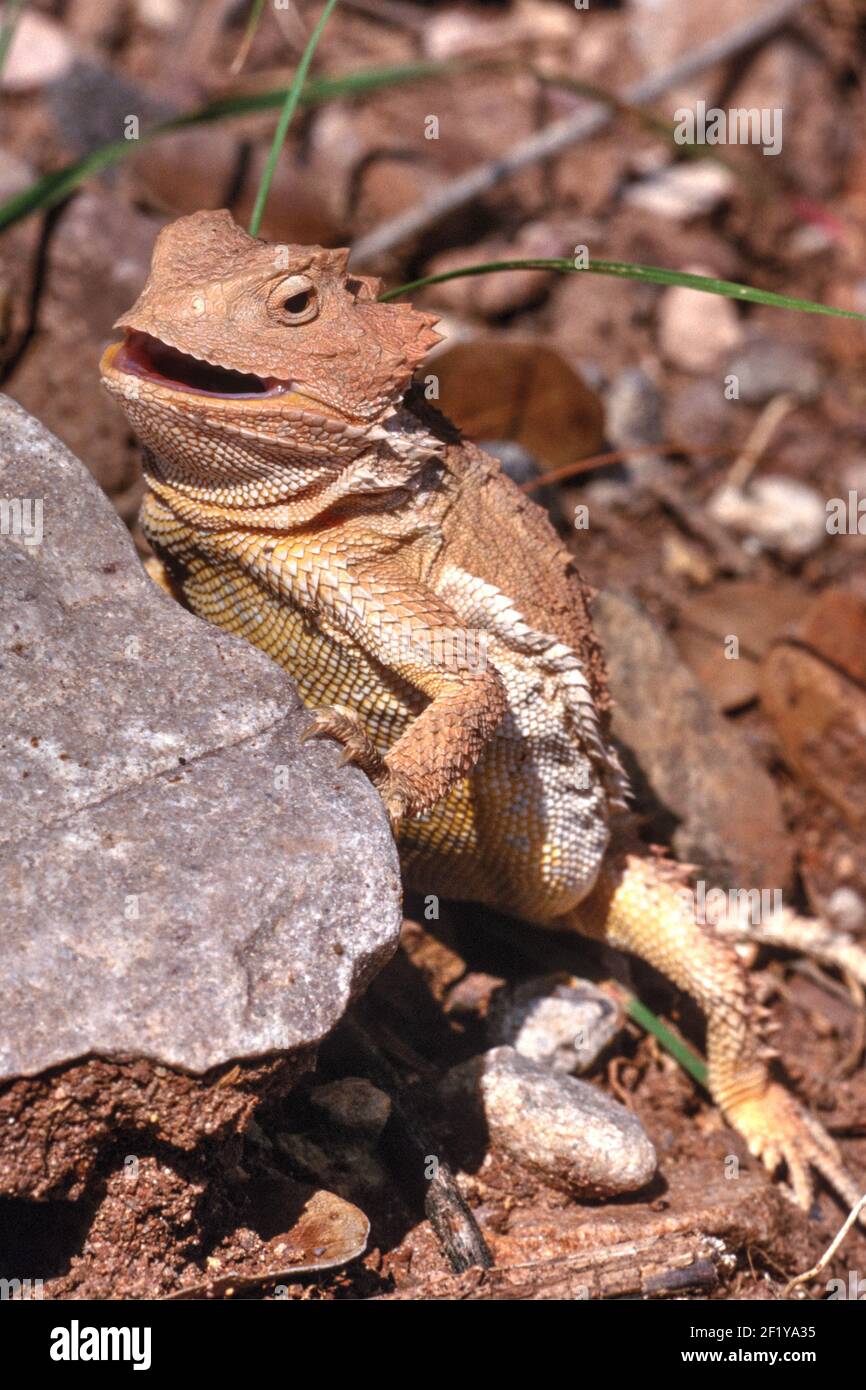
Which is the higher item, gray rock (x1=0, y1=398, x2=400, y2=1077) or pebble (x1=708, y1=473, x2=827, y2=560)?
gray rock (x1=0, y1=398, x2=400, y2=1077)

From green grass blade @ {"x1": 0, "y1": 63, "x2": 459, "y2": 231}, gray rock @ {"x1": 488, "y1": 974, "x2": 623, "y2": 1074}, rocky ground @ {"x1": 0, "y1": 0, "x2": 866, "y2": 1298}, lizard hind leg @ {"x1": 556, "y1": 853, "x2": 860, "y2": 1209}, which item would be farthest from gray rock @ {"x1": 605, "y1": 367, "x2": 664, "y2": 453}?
gray rock @ {"x1": 488, "y1": 974, "x2": 623, "y2": 1074}

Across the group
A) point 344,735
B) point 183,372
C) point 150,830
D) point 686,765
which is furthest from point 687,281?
point 150,830

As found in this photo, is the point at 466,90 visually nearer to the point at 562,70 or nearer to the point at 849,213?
the point at 562,70

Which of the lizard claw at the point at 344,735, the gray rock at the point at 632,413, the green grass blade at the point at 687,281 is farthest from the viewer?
the gray rock at the point at 632,413

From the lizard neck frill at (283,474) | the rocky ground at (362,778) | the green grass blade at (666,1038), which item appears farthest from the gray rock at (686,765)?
the lizard neck frill at (283,474)

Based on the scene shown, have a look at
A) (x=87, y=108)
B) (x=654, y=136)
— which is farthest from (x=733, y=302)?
(x=87, y=108)

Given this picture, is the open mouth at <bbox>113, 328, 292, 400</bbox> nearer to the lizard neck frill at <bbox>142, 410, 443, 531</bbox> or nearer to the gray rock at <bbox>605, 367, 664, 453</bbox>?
the lizard neck frill at <bbox>142, 410, 443, 531</bbox>

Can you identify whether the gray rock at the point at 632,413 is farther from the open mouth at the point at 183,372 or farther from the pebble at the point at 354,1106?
the pebble at the point at 354,1106
